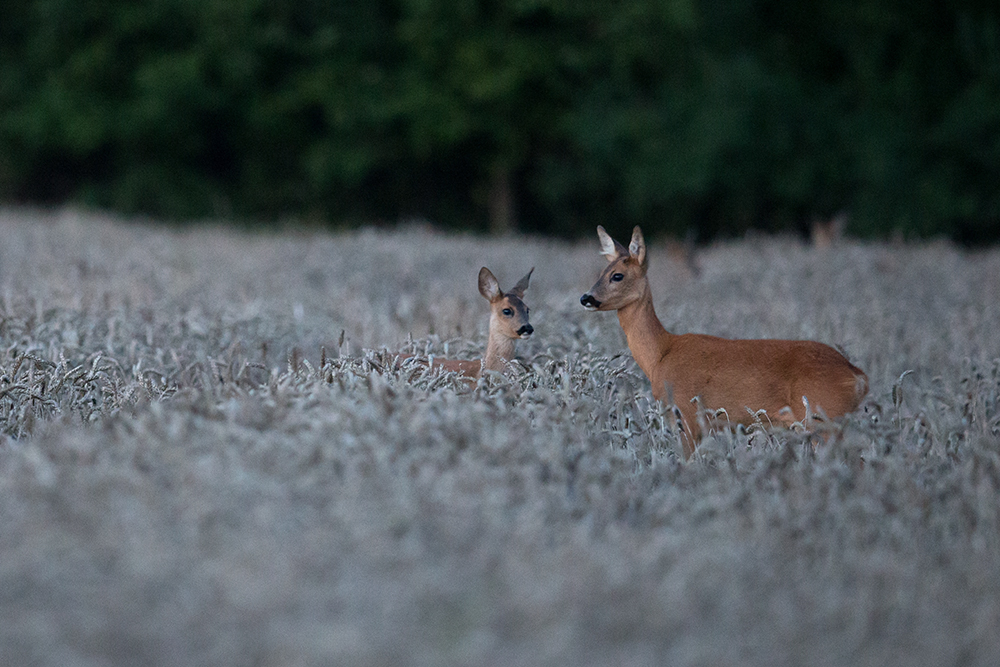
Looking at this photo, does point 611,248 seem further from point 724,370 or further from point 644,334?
point 724,370

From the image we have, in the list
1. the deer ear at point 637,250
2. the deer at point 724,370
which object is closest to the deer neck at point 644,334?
the deer at point 724,370

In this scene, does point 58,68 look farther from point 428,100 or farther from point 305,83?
point 428,100

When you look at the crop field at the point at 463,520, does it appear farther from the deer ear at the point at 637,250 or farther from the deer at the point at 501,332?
the deer ear at the point at 637,250

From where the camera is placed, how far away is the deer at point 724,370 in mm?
5012

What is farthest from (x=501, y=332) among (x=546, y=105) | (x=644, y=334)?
(x=546, y=105)

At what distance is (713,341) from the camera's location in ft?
17.8

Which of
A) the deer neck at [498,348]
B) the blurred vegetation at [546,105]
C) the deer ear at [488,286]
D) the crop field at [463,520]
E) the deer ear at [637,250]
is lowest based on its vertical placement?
the crop field at [463,520]

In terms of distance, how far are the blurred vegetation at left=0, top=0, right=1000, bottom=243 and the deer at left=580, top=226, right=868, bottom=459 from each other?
12.8m

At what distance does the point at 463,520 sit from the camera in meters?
2.95

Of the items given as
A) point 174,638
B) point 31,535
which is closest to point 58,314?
point 31,535

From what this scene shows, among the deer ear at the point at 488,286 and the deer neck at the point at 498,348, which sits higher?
the deer ear at the point at 488,286

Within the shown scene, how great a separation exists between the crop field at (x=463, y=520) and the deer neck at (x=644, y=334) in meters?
0.24

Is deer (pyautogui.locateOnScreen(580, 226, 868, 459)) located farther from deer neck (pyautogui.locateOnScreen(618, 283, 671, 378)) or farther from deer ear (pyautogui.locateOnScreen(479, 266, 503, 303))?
deer ear (pyautogui.locateOnScreen(479, 266, 503, 303))

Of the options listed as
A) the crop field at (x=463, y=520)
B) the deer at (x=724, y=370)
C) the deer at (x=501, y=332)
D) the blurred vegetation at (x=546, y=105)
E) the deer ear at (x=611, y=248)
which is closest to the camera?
the crop field at (x=463, y=520)
